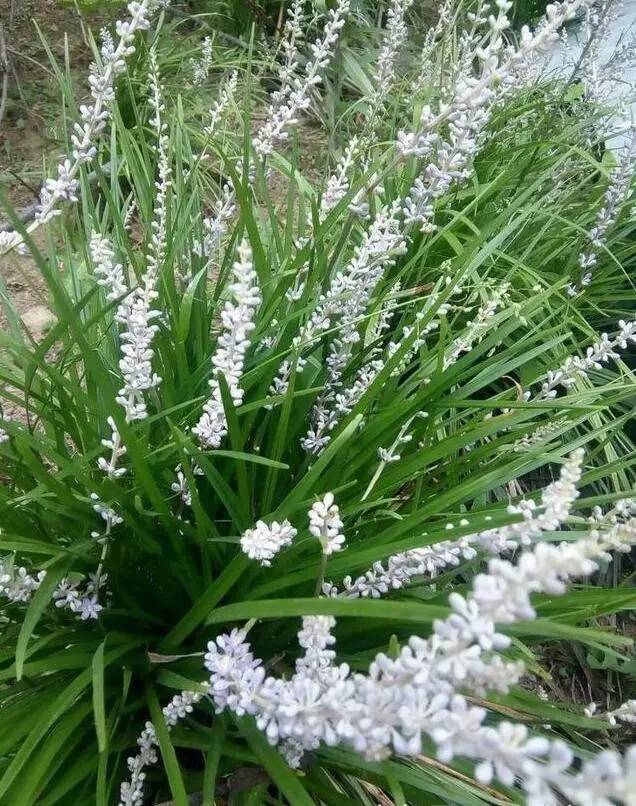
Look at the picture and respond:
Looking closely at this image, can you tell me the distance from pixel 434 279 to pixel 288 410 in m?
1.27

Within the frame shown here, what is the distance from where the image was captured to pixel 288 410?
4.01 ft

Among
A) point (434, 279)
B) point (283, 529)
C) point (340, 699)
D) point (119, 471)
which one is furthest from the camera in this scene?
point (434, 279)

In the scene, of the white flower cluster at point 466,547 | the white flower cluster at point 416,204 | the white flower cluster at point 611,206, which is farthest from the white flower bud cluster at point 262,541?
the white flower cluster at point 611,206

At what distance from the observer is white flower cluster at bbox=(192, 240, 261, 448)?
82 centimetres

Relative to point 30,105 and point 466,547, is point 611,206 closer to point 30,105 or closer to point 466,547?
point 466,547

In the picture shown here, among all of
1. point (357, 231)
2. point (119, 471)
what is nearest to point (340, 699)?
A: point (119, 471)

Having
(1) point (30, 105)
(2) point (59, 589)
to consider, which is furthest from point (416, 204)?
(1) point (30, 105)

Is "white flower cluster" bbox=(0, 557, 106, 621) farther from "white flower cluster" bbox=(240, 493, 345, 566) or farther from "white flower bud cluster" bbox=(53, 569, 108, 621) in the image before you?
"white flower cluster" bbox=(240, 493, 345, 566)

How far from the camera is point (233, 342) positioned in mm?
914

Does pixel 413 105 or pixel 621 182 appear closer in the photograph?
pixel 621 182

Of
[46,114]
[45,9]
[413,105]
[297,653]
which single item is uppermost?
[45,9]

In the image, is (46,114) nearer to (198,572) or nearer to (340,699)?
(198,572)

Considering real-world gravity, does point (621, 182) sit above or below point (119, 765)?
above

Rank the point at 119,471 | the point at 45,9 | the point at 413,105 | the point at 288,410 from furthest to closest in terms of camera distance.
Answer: the point at 45,9
the point at 413,105
the point at 288,410
the point at 119,471
